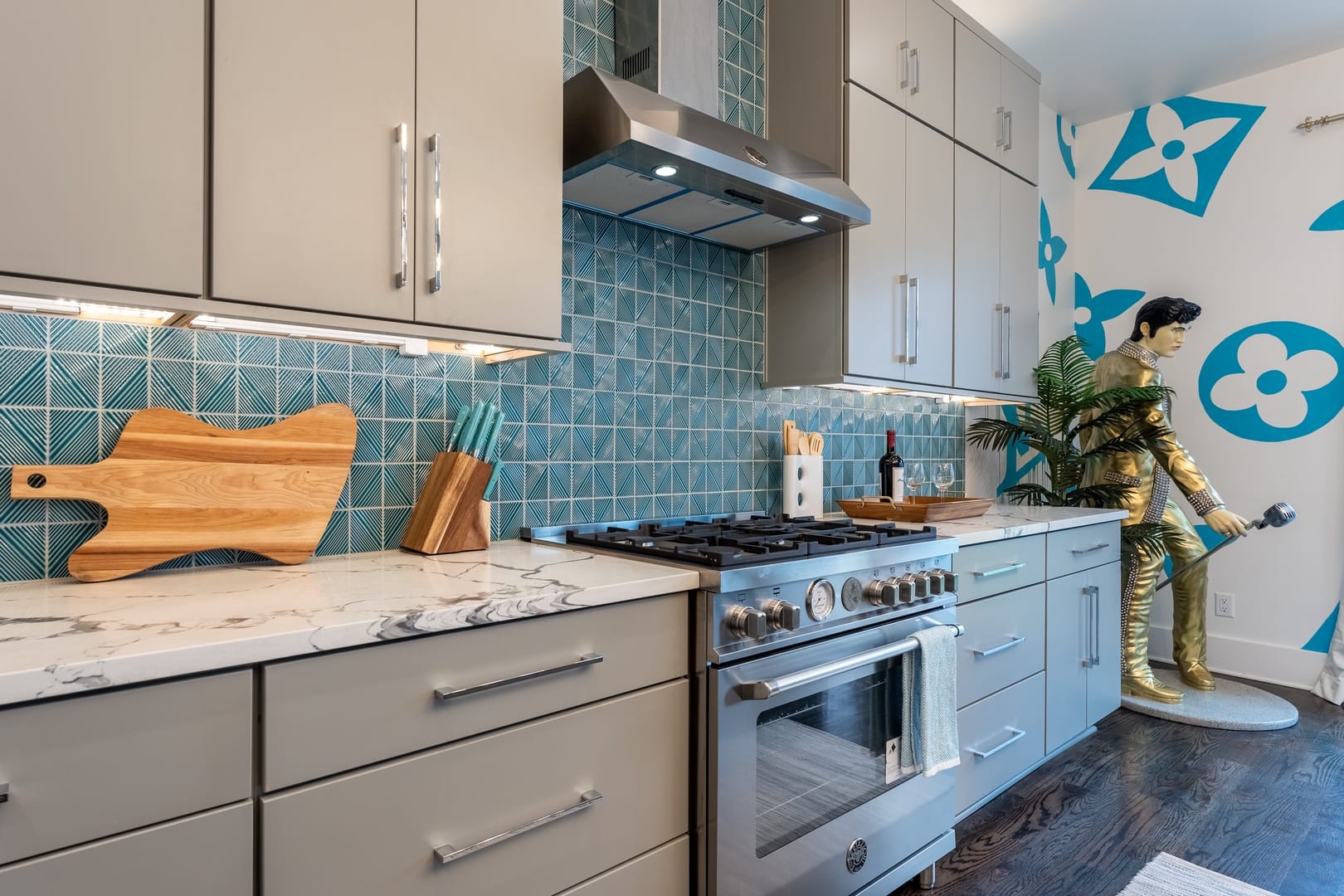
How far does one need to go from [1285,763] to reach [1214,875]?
1.05m

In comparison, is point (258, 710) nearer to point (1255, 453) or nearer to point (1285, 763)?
point (1285, 763)

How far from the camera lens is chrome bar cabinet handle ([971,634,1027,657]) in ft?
7.32

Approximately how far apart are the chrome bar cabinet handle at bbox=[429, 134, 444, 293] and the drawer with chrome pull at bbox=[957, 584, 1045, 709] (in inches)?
63.9

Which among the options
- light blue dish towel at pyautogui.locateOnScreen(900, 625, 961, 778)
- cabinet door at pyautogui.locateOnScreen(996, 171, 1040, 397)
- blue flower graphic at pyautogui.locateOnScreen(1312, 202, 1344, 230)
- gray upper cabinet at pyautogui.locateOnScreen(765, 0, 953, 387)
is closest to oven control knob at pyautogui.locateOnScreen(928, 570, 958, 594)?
light blue dish towel at pyautogui.locateOnScreen(900, 625, 961, 778)

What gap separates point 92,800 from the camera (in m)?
0.88

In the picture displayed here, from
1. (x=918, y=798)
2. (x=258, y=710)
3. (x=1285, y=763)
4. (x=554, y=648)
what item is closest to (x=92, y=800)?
(x=258, y=710)

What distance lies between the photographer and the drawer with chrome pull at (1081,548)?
8.62ft

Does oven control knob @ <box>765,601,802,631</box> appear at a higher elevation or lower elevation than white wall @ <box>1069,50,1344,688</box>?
lower

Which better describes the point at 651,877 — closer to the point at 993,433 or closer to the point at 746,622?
the point at 746,622

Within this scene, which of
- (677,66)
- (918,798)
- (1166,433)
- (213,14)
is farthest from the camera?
(1166,433)

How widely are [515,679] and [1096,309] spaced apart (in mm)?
4173

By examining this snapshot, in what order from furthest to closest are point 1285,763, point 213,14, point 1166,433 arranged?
point 1166,433 < point 1285,763 < point 213,14

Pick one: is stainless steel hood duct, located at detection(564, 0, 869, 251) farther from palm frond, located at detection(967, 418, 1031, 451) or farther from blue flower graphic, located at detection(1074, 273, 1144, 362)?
blue flower graphic, located at detection(1074, 273, 1144, 362)

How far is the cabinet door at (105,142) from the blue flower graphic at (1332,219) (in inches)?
173
